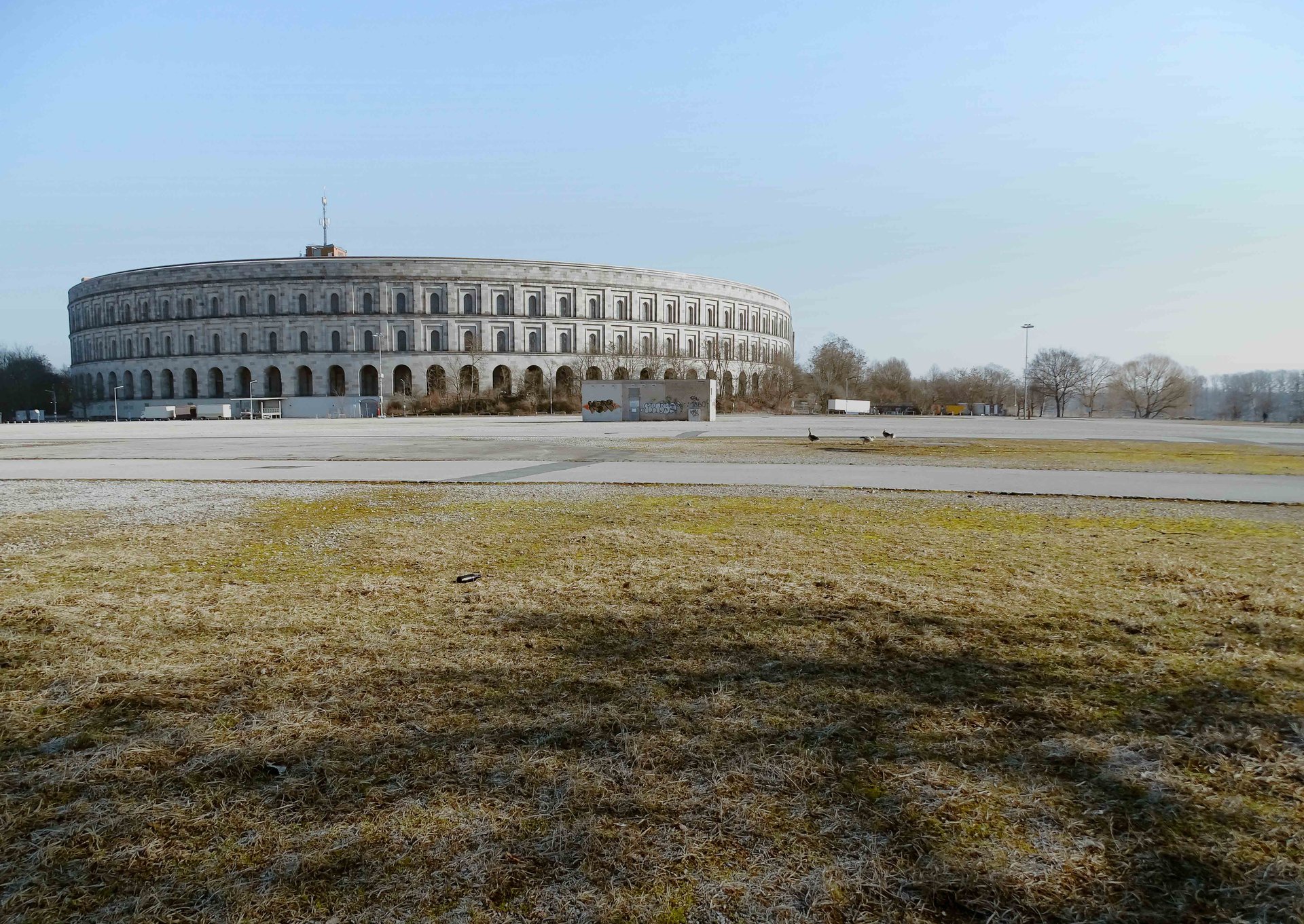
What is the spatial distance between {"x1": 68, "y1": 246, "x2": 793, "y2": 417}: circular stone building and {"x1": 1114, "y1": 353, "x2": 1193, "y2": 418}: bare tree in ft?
199

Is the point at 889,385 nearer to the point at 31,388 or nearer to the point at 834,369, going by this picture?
the point at 834,369

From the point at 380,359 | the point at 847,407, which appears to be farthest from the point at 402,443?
the point at 847,407

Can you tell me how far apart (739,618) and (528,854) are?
2778mm

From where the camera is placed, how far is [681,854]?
2.41 m

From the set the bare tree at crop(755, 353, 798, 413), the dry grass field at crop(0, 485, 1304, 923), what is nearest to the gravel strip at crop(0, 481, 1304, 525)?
the dry grass field at crop(0, 485, 1304, 923)

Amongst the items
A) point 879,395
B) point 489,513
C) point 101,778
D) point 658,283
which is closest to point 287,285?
point 658,283

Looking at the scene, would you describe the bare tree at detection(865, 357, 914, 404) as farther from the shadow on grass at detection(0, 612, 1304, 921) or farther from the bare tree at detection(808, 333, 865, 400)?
the shadow on grass at detection(0, 612, 1304, 921)

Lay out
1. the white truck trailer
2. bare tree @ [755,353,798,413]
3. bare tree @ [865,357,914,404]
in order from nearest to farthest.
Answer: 1. the white truck trailer
2. bare tree @ [755,353,798,413]
3. bare tree @ [865,357,914,404]

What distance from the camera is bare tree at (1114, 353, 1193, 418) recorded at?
109 m

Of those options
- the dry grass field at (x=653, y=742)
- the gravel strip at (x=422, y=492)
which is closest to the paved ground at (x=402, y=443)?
the gravel strip at (x=422, y=492)

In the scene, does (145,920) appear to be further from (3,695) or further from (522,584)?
(522,584)

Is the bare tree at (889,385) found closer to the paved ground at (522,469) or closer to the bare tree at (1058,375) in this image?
the bare tree at (1058,375)

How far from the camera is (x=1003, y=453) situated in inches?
878

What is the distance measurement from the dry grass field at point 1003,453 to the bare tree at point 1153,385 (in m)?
96.7
